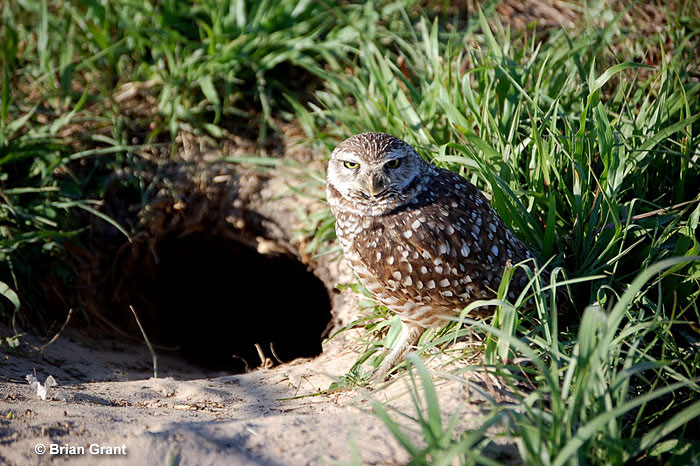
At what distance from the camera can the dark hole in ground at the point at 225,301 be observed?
472 cm

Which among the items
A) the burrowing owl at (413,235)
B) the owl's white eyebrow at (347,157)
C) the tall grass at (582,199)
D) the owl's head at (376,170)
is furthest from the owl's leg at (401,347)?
the owl's white eyebrow at (347,157)

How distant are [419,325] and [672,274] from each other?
124cm

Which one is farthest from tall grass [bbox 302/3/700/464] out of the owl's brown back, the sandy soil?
the sandy soil

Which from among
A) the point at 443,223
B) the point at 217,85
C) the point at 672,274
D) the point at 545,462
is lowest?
the point at 545,462

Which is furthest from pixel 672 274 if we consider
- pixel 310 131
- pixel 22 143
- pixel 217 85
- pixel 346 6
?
pixel 22 143

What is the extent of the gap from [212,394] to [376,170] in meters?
1.41

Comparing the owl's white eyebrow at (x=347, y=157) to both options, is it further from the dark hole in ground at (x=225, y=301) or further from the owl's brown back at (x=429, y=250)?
the dark hole in ground at (x=225, y=301)

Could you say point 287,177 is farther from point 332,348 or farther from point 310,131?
point 332,348

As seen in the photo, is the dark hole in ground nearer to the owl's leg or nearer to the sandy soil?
the sandy soil

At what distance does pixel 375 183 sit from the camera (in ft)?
8.86

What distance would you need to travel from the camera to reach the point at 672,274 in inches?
109

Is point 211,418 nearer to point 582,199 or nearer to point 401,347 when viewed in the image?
point 401,347

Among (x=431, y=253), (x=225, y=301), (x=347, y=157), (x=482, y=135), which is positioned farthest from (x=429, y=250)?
(x=225, y=301)

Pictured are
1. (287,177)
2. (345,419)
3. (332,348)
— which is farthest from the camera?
(287,177)
